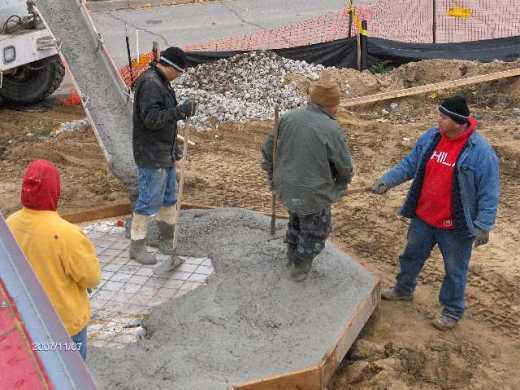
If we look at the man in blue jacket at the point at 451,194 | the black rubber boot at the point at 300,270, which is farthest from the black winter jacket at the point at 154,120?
the man in blue jacket at the point at 451,194

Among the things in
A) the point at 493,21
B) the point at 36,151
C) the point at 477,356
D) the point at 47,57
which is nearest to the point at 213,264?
the point at 477,356

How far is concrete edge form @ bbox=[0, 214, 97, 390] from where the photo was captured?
2.54 m

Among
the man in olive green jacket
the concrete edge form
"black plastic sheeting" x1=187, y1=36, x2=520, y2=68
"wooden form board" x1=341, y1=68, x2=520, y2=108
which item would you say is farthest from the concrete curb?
the concrete edge form

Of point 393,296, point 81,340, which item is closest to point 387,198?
point 393,296

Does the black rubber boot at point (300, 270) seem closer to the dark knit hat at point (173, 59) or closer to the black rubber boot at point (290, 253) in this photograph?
the black rubber boot at point (290, 253)

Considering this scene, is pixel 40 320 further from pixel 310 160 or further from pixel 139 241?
pixel 139 241

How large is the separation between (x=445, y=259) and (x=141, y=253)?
262cm

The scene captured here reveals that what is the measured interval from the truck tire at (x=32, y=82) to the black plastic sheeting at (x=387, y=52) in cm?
227

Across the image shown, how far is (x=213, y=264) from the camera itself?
235 inches

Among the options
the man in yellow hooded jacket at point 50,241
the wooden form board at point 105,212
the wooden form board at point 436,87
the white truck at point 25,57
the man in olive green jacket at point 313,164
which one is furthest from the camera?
the wooden form board at point 436,87

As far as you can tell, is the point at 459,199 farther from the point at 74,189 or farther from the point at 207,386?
the point at 74,189

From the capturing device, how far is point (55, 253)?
12.2 feet

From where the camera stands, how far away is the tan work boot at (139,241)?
237 inches

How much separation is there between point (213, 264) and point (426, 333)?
6.12 feet
